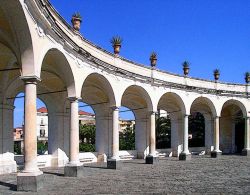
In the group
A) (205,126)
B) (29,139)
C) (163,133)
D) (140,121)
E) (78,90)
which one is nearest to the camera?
(29,139)

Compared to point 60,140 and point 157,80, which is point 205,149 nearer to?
point 157,80

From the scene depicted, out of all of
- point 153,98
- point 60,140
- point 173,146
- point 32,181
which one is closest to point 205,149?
point 173,146

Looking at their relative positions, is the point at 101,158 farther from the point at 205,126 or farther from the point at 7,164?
the point at 205,126

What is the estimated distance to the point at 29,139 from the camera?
13.2 m

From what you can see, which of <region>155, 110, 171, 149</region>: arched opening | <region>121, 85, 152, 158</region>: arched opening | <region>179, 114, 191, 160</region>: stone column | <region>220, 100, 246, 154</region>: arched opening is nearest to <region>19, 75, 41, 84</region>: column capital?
<region>121, 85, 152, 158</region>: arched opening

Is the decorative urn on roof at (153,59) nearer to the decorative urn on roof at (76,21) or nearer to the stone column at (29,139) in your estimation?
the decorative urn on roof at (76,21)

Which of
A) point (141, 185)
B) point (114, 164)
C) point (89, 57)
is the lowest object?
point (114, 164)

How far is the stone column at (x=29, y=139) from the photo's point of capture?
42.9 ft

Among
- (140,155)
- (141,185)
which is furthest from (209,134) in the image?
(141,185)

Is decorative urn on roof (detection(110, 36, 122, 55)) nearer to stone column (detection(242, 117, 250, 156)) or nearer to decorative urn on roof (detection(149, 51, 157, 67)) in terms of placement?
decorative urn on roof (detection(149, 51, 157, 67))

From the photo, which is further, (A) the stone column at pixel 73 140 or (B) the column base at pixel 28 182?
(A) the stone column at pixel 73 140

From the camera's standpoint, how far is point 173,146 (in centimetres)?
3484

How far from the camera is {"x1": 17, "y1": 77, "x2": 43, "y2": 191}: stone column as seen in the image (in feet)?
42.9

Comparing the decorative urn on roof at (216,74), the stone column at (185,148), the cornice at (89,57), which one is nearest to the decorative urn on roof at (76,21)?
the cornice at (89,57)
